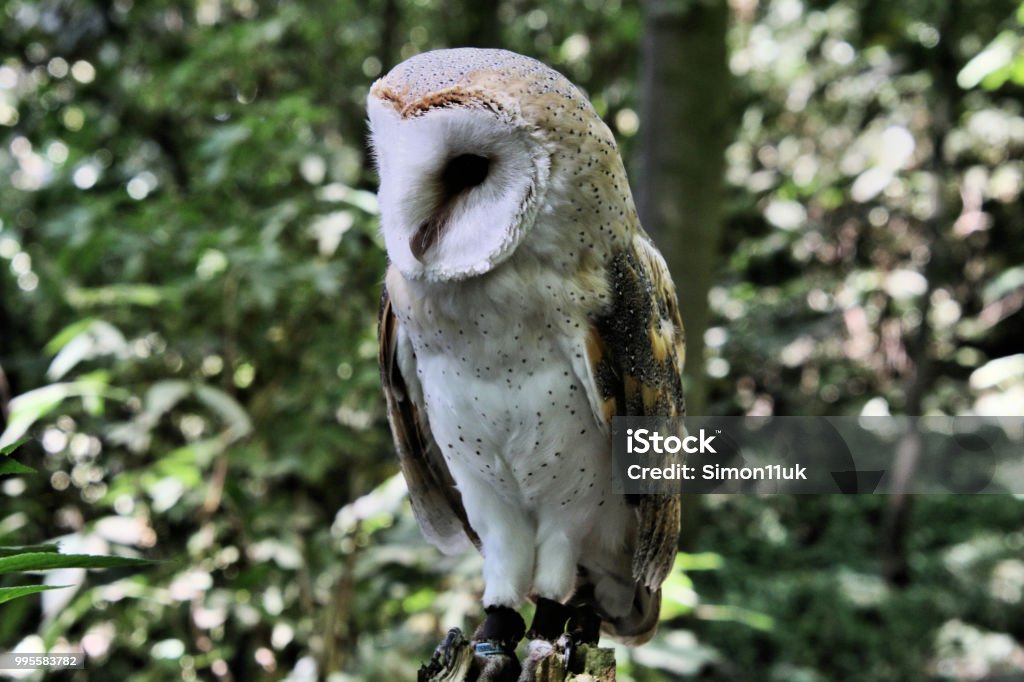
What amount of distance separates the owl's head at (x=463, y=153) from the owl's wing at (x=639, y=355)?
0.18m

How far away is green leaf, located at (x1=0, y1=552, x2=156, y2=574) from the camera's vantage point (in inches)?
29.9

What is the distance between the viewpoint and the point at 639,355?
1119 mm

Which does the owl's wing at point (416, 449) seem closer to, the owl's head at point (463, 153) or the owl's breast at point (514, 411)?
the owl's breast at point (514, 411)

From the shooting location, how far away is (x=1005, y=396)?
251 centimetres

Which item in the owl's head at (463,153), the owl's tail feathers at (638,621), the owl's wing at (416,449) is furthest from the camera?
the owl's tail feathers at (638,621)

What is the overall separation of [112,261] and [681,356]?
2139 mm

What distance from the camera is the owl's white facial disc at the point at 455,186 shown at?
95 cm

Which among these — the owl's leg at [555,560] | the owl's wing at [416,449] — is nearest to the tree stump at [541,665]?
the owl's leg at [555,560]

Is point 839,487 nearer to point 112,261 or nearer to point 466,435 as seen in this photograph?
point 466,435

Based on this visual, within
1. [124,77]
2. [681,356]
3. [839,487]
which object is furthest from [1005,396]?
[124,77]

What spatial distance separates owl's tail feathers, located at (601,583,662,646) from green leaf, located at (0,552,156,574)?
86 cm

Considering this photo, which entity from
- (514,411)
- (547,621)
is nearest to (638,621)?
(547,621)

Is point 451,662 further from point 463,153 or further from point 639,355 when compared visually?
point 463,153

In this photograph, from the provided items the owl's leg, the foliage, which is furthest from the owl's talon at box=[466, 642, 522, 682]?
the foliage
